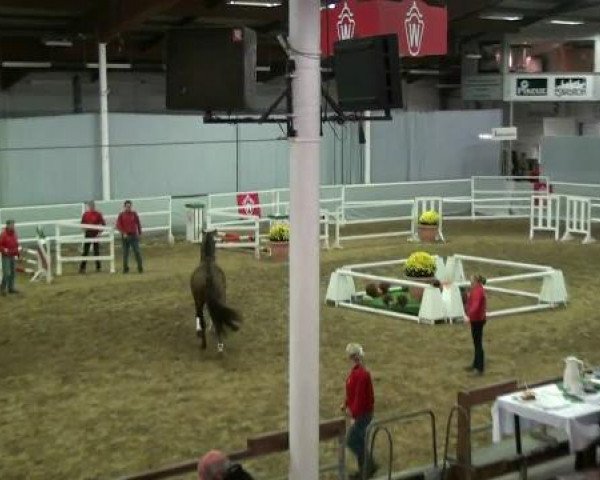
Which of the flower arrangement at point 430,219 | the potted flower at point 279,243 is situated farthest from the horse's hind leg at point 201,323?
the flower arrangement at point 430,219

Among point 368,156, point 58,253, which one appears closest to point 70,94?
point 368,156

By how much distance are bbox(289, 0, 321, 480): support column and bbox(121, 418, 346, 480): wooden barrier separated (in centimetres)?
19

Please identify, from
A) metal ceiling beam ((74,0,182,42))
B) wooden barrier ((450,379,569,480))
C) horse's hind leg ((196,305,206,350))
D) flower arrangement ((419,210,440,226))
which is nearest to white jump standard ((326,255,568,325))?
horse's hind leg ((196,305,206,350))

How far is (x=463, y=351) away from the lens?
1240 cm

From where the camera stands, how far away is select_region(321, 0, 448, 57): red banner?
28.2 feet

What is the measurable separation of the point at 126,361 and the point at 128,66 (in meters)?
16.4

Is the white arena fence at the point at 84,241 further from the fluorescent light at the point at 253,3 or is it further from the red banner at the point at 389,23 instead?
the red banner at the point at 389,23

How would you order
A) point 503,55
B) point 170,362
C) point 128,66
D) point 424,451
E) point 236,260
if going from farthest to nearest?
point 503,55 → point 128,66 → point 236,260 → point 170,362 → point 424,451

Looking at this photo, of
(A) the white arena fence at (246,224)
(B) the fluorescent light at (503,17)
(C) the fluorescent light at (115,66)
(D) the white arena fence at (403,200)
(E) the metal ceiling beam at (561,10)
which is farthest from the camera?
(B) the fluorescent light at (503,17)

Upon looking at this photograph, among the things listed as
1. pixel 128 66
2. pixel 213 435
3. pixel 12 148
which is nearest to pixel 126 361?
pixel 213 435

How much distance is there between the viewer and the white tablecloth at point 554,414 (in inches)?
294

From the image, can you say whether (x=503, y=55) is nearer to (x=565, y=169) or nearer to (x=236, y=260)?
(x=565, y=169)

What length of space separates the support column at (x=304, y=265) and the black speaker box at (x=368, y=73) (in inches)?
14.0

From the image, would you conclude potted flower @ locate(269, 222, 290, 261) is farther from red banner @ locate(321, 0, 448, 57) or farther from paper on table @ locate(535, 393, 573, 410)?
paper on table @ locate(535, 393, 573, 410)
